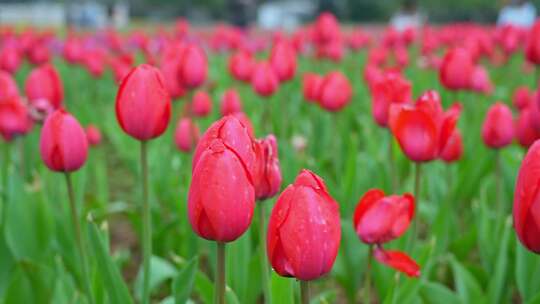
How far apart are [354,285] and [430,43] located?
3703mm

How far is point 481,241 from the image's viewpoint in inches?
78.4

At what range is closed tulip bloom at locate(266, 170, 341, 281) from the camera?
0.89 meters

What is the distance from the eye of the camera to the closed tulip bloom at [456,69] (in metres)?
2.39

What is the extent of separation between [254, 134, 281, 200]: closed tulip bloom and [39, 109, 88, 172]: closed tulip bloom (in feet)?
1.37

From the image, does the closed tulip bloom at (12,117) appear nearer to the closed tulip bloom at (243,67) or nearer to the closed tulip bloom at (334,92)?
the closed tulip bloom at (334,92)

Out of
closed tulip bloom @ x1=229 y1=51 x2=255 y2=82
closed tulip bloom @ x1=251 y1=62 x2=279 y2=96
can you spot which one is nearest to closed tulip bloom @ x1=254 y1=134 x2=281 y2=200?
closed tulip bloom @ x1=251 y1=62 x2=279 y2=96

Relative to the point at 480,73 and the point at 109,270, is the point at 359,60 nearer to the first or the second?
the point at 480,73

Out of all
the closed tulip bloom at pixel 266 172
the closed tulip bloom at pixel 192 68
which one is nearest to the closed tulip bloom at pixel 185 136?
the closed tulip bloom at pixel 192 68

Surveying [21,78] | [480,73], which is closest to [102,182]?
[480,73]

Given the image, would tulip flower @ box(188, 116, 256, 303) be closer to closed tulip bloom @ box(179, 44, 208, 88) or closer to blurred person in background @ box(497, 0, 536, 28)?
closed tulip bloom @ box(179, 44, 208, 88)

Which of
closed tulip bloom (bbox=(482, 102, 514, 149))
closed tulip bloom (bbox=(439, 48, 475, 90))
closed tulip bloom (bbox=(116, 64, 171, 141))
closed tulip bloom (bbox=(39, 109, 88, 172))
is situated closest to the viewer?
closed tulip bloom (bbox=(116, 64, 171, 141))

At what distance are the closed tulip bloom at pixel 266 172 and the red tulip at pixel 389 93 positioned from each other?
57 centimetres

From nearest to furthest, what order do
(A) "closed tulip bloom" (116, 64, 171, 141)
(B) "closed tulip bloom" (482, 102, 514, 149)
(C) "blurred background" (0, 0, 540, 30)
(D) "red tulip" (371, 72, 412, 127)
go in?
(A) "closed tulip bloom" (116, 64, 171, 141) < (D) "red tulip" (371, 72, 412, 127) < (B) "closed tulip bloom" (482, 102, 514, 149) < (C) "blurred background" (0, 0, 540, 30)

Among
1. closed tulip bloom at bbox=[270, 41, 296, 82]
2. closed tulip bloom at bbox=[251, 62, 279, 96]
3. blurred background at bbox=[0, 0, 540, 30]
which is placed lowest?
blurred background at bbox=[0, 0, 540, 30]
